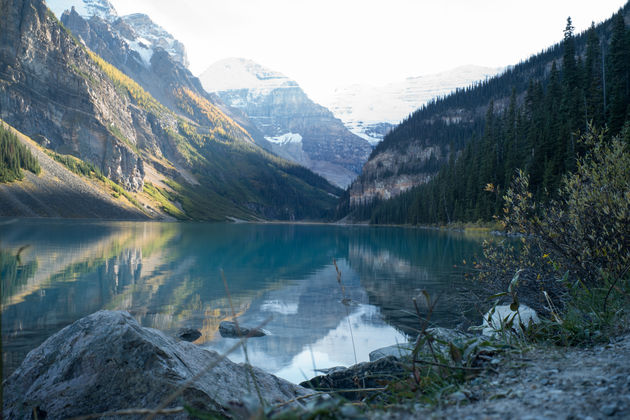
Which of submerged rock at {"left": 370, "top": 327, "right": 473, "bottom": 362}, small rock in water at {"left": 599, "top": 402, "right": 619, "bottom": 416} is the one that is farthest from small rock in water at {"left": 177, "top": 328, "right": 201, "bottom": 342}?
small rock in water at {"left": 599, "top": 402, "right": 619, "bottom": 416}

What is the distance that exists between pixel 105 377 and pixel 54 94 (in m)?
179

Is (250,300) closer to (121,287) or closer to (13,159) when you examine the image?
(121,287)

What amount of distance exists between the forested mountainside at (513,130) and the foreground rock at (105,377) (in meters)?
6.94

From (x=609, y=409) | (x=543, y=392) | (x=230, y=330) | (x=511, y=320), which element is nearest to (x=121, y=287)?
(x=230, y=330)

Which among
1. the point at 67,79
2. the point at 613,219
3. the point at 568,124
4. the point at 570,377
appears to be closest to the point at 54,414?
the point at 570,377

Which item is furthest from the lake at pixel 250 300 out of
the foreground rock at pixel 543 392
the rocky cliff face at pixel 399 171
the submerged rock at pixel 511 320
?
the rocky cliff face at pixel 399 171

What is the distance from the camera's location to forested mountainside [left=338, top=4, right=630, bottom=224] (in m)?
49.3

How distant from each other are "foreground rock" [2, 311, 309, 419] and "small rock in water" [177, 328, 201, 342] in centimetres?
617

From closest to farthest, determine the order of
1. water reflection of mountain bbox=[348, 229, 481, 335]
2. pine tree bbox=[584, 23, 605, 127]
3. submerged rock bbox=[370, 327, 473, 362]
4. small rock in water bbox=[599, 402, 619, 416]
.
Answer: small rock in water bbox=[599, 402, 619, 416], submerged rock bbox=[370, 327, 473, 362], water reflection of mountain bbox=[348, 229, 481, 335], pine tree bbox=[584, 23, 605, 127]

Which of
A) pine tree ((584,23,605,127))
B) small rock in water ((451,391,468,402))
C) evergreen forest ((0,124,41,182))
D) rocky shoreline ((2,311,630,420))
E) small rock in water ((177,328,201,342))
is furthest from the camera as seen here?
evergreen forest ((0,124,41,182))

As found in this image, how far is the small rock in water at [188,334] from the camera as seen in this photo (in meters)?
10.5

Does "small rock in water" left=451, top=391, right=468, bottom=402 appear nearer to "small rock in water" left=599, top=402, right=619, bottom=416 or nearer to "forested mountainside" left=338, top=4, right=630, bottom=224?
"small rock in water" left=599, top=402, right=619, bottom=416

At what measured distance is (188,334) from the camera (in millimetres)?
10727

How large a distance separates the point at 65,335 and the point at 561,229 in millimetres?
9223
